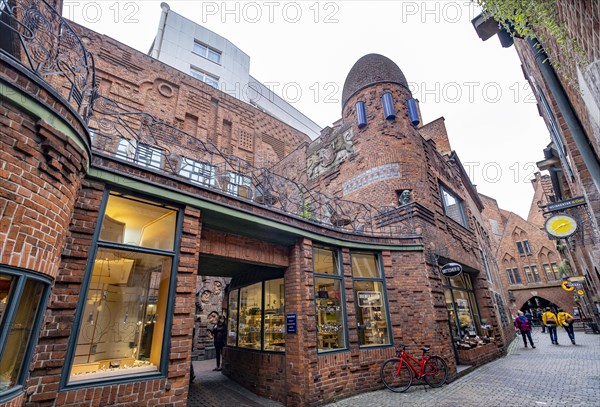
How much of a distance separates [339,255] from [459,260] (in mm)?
6377

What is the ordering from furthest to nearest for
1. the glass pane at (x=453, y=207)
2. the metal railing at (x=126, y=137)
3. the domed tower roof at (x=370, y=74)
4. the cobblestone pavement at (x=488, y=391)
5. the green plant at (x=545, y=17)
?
1. the glass pane at (x=453, y=207)
2. the domed tower roof at (x=370, y=74)
3. the cobblestone pavement at (x=488, y=391)
4. the metal railing at (x=126, y=137)
5. the green plant at (x=545, y=17)

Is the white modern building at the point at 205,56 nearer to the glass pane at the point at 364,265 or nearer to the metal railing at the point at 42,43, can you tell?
the metal railing at the point at 42,43

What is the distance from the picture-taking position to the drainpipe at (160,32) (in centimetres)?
2023

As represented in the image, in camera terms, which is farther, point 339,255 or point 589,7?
point 339,255

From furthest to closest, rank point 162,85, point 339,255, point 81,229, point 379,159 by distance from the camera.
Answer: point 162,85 < point 379,159 < point 339,255 < point 81,229

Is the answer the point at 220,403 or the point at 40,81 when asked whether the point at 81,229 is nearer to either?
the point at 40,81

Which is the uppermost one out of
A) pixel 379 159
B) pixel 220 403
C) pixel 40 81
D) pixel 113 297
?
pixel 379 159

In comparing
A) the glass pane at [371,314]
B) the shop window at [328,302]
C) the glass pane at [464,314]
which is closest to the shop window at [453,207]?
the glass pane at [464,314]

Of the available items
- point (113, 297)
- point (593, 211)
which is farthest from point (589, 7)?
point (113, 297)

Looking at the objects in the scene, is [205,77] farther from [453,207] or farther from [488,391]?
[488,391]

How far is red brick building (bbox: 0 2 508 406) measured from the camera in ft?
10.3

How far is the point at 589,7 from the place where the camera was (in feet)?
7.18

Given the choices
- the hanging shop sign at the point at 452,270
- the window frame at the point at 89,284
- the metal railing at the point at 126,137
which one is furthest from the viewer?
the hanging shop sign at the point at 452,270

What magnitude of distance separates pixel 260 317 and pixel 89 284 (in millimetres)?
4577
